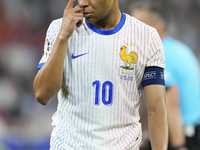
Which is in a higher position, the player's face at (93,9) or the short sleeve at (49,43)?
the player's face at (93,9)

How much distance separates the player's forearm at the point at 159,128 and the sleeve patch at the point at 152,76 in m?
0.16

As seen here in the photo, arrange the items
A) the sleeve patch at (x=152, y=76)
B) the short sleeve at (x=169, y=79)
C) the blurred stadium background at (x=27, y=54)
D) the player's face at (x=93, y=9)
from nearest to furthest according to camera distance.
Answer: the player's face at (x=93, y=9)
the sleeve patch at (x=152, y=76)
the short sleeve at (x=169, y=79)
the blurred stadium background at (x=27, y=54)

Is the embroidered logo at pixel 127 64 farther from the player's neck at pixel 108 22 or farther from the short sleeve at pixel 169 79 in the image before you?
the short sleeve at pixel 169 79

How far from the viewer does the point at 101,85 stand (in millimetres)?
1855

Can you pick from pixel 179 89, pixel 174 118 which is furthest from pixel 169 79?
pixel 174 118

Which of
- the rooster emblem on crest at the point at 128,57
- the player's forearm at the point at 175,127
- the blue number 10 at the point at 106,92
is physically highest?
the rooster emblem on crest at the point at 128,57

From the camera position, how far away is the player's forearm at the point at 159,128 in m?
1.91

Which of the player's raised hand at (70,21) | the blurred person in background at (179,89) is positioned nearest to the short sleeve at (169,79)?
the blurred person in background at (179,89)

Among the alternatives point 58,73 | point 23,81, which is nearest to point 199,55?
point 23,81

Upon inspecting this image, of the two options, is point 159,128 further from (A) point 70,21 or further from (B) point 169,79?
(B) point 169,79

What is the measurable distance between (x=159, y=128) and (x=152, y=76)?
0.32 meters

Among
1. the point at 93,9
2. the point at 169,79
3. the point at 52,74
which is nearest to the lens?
the point at 52,74

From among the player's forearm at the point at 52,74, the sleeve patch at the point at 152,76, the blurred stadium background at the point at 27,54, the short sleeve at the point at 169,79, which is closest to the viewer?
the player's forearm at the point at 52,74

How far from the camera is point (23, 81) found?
543cm
